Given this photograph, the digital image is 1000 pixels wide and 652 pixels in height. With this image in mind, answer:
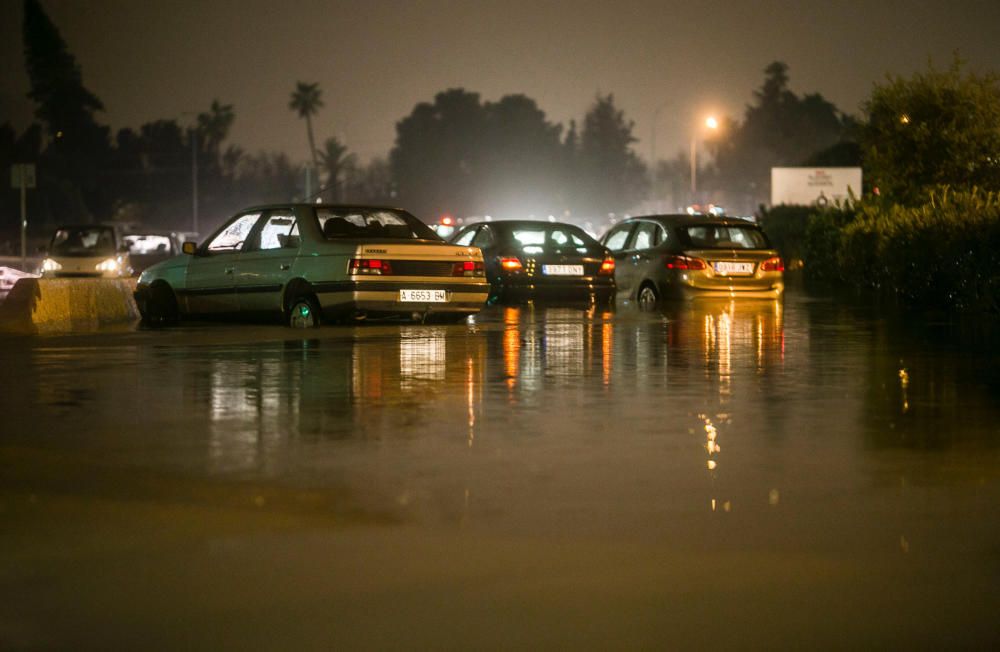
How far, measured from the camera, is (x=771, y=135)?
178 metres

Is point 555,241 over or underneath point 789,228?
underneath

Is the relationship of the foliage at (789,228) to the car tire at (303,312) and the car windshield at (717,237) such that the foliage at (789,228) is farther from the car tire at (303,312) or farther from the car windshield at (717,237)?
the car tire at (303,312)

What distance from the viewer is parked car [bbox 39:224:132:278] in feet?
128

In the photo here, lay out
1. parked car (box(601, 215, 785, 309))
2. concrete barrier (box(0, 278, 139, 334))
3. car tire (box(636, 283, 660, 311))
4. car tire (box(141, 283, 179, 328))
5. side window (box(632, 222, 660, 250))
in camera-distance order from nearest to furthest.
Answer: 1. concrete barrier (box(0, 278, 139, 334))
2. car tire (box(141, 283, 179, 328))
3. parked car (box(601, 215, 785, 309))
4. car tire (box(636, 283, 660, 311))
5. side window (box(632, 222, 660, 250))

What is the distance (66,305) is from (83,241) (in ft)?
59.2

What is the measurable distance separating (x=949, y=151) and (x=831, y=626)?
33998 millimetres

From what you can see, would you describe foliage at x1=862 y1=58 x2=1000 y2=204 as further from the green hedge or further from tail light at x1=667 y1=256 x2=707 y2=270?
tail light at x1=667 y1=256 x2=707 y2=270

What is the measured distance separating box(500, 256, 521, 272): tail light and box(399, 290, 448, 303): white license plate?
604 centimetres

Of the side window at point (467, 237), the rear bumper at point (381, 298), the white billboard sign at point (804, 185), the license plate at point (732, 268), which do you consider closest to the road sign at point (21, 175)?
the side window at point (467, 237)

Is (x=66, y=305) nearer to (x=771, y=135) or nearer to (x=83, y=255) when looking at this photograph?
(x=83, y=255)

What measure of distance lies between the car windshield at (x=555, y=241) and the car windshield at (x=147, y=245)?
28954 millimetres

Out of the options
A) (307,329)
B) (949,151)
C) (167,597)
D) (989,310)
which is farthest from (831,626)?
(949,151)

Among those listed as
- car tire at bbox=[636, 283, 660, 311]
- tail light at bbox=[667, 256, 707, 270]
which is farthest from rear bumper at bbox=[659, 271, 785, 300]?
car tire at bbox=[636, 283, 660, 311]

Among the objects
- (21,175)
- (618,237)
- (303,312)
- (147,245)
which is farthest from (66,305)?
(147,245)
